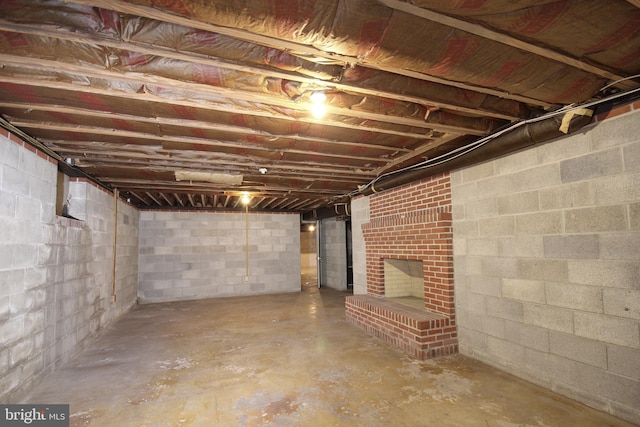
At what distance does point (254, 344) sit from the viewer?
13.2 ft

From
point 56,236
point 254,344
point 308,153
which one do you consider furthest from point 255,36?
point 254,344

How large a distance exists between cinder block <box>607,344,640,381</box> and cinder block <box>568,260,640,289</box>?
426mm

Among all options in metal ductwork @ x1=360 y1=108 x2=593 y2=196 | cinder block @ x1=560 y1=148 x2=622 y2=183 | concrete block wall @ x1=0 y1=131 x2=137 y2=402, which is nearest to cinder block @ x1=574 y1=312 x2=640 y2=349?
cinder block @ x1=560 y1=148 x2=622 y2=183

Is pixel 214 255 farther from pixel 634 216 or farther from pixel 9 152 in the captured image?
pixel 634 216

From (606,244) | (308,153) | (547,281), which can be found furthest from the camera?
(308,153)

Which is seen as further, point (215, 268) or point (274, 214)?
point (274, 214)

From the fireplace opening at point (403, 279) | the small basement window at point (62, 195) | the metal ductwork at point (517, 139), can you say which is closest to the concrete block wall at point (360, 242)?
the fireplace opening at point (403, 279)

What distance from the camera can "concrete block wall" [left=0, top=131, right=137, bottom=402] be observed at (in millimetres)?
2498

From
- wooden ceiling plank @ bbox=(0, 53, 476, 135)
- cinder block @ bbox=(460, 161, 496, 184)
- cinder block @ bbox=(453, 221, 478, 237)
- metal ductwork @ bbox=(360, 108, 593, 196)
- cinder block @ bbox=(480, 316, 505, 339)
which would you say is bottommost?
cinder block @ bbox=(480, 316, 505, 339)

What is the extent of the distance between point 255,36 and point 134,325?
520 cm

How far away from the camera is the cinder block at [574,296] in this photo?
2.33 m

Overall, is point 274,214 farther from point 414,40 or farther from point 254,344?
point 414,40

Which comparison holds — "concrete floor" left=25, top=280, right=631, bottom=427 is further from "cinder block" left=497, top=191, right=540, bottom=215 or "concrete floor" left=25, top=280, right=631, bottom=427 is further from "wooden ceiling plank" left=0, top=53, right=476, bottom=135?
"wooden ceiling plank" left=0, top=53, right=476, bottom=135

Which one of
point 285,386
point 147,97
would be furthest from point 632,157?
point 147,97
